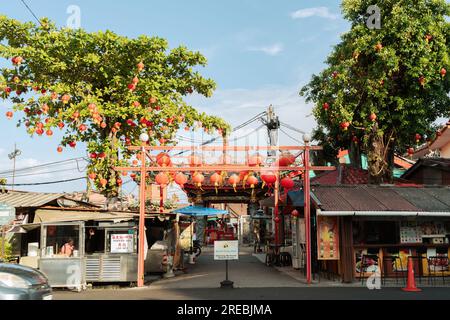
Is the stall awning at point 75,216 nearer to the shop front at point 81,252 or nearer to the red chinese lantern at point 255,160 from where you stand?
the shop front at point 81,252

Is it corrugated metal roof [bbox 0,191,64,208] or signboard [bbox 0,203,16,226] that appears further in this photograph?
corrugated metal roof [bbox 0,191,64,208]

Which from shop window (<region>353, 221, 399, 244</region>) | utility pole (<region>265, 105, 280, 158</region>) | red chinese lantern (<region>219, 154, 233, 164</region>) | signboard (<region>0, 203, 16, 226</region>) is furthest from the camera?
utility pole (<region>265, 105, 280, 158</region>)

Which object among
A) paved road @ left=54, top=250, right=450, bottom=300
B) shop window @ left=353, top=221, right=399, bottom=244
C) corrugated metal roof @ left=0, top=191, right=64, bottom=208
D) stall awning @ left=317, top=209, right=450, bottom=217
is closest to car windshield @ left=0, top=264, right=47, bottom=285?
paved road @ left=54, top=250, right=450, bottom=300

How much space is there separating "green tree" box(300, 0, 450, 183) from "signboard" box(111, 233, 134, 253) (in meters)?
10.2

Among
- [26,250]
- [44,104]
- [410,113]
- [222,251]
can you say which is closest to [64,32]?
[44,104]

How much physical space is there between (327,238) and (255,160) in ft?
12.6

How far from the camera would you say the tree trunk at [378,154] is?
68.8 ft

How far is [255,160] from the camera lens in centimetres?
1502

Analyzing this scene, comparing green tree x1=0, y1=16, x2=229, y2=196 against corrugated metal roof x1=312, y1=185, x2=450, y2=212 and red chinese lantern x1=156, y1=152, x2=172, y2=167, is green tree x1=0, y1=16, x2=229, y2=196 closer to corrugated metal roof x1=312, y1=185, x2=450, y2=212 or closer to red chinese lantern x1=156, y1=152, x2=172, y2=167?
red chinese lantern x1=156, y1=152, x2=172, y2=167

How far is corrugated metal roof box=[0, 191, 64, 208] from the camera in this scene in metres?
17.5

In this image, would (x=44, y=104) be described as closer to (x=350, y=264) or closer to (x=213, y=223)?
(x=350, y=264)

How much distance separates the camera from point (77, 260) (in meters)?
14.5

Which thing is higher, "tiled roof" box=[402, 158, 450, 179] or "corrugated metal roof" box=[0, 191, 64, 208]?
"tiled roof" box=[402, 158, 450, 179]

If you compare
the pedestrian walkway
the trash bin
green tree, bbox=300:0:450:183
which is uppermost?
green tree, bbox=300:0:450:183
